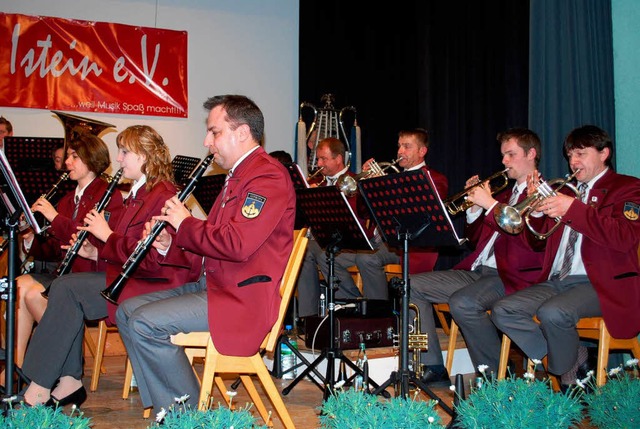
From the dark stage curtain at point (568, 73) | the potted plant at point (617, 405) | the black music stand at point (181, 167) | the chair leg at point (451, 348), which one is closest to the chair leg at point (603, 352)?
the potted plant at point (617, 405)

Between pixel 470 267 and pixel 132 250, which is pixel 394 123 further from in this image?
pixel 132 250

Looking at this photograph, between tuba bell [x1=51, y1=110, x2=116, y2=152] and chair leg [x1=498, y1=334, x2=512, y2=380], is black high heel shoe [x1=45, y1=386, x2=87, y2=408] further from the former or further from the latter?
chair leg [x1=498, y1=334, x2=512, y2=380]

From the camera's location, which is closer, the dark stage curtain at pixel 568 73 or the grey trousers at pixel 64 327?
→ the grey trousers at pixel 64 327

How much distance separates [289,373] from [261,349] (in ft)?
5.24

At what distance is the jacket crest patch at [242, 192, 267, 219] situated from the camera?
2.88m

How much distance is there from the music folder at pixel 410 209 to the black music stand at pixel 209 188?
51.6 inches

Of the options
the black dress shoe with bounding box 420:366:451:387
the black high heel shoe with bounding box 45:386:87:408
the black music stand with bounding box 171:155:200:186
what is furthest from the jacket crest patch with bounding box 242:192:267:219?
the black music stand with bounding box 171:155:200:186

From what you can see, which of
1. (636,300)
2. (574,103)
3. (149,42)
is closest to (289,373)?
(636,300)

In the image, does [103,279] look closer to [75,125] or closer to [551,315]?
[75,125]

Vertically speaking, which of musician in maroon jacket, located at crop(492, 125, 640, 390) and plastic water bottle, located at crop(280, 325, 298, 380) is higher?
musician in maroon jacket, located at crop(492, 125, 640, 390)

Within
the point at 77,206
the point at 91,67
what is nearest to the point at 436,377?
the point at 77,206

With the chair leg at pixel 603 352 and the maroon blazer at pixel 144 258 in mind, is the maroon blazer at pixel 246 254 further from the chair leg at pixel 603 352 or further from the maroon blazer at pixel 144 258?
the chair leg at pixel 603 352

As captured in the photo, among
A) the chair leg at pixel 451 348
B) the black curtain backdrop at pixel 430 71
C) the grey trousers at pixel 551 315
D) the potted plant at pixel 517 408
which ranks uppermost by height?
the black curtain backdrop at pixel 430 71

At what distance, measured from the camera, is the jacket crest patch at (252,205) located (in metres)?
2.88
